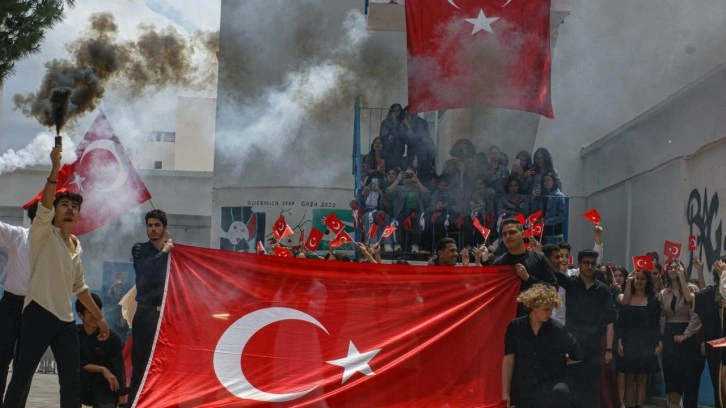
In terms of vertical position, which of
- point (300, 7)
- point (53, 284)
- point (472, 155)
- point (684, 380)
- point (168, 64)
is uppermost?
point (300, 7)

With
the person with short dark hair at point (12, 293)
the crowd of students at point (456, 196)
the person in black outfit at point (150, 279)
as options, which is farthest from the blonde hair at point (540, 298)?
the crowd of students at point (456, 196)

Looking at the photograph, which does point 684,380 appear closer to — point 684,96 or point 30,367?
point 684,96

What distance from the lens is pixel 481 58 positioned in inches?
484

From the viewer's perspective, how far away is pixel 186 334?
7.74 m

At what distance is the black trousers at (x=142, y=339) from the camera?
773 cm

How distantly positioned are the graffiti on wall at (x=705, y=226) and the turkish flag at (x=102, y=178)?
6161 mm

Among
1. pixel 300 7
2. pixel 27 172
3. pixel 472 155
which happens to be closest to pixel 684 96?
pixel 472 155

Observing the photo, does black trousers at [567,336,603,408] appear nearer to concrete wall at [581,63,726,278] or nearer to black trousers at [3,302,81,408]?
black trousers at [3,302,81,408]

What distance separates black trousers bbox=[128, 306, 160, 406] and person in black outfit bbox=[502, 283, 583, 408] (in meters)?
2.69

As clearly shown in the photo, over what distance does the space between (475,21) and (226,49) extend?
4518mm

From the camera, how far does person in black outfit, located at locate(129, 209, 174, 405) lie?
25.6ft

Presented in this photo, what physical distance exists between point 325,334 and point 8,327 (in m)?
2.24

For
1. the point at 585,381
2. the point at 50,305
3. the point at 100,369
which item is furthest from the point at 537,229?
the point at 50,305

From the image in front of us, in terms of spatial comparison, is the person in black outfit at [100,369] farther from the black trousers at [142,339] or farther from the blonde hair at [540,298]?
the blonde hair at [540,298]
